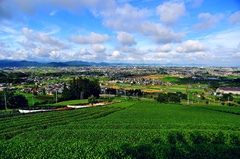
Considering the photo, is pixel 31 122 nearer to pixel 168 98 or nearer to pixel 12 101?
pixel 12 101

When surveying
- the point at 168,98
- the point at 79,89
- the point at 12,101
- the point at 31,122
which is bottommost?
the point at 168,98

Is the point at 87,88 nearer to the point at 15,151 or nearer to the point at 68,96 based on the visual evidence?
the point at 68,96

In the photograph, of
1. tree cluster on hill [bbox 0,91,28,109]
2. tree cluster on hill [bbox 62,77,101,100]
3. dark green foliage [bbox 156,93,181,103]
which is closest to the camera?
tree cluster on hill [bbox 0,91,28,109]

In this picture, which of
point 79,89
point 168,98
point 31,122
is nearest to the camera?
point 31,122

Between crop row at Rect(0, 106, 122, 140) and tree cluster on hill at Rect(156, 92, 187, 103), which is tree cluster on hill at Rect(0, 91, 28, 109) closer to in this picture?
crop row at Rect(0, 106, 122, 140)

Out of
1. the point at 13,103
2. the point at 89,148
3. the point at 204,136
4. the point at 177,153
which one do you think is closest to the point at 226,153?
the point at 177,153

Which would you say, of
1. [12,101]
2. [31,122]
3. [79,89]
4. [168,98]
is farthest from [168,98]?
[31,122]

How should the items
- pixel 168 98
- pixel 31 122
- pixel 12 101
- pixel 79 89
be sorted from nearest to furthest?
pixel 31 122
pixel 12 101
pixel 168 98
pixel 79 89

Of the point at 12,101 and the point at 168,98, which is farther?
the point at 168,98

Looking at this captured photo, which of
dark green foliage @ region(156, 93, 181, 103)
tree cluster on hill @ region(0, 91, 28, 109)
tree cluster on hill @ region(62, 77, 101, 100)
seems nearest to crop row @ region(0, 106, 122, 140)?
tree cluster on hill @ region(0, 91, 28, 109)

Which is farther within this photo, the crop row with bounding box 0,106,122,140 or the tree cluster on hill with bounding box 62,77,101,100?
the tree cluster on hill with bounding box 62,77,101,100

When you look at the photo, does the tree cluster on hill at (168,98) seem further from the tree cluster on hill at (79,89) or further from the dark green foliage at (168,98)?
the tree cluster on hill at (79,89)
